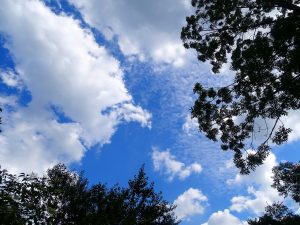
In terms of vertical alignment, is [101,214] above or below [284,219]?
below

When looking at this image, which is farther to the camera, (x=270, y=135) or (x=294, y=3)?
Answer: (x=270, y=135)

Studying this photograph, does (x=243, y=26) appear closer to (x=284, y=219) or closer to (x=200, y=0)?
(x=200, y=0)

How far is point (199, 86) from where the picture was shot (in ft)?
53.4

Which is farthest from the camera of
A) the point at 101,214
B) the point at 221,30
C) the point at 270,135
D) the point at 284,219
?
the point at 284,219

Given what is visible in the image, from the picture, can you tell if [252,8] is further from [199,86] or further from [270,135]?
[270,135]

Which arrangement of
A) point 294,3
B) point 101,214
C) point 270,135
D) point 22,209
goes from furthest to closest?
point 101,214
point 270,135
point 294,3
point 22,209

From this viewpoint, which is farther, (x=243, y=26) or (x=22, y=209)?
(x=243, y=26)

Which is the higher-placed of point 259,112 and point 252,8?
point 252,8

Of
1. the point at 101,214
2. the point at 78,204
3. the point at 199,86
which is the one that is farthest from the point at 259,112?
the point at 78,204

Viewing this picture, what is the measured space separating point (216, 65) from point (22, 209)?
1537 cm

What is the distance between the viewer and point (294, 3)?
577 inches

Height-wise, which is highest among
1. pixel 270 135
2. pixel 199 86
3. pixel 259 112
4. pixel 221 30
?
pixel 221 30

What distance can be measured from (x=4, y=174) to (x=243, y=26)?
14.5m

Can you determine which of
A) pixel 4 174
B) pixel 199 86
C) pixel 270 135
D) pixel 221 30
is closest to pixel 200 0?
pixel 221 30
